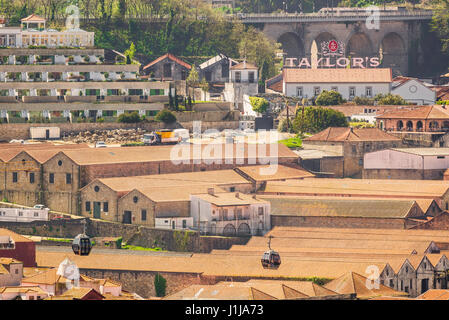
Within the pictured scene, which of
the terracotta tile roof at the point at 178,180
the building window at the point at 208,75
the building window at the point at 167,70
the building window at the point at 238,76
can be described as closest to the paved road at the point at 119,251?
the terracotta tile roof at the point at 178,180

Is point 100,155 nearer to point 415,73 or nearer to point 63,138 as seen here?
point 63,138

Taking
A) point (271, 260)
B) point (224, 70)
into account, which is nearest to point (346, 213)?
point (271, 260)

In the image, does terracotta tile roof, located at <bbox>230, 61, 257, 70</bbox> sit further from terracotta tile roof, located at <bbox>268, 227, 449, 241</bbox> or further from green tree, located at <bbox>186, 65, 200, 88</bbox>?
terracotta tile roof, located at <bbox>268, 227, 449, 241</bbox>

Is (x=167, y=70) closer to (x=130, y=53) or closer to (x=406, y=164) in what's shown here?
(x=130, y=53)

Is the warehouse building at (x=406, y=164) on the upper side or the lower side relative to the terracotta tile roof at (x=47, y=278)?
upper

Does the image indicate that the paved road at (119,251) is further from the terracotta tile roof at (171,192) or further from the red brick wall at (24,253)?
the terracotta tile roof at (171,192)

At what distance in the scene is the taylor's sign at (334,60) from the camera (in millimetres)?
139625

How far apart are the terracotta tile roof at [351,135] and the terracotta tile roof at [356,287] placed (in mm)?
39618

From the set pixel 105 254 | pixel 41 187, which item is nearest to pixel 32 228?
pixel 41 187

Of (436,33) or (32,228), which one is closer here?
(32,228)

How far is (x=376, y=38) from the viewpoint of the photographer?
151m

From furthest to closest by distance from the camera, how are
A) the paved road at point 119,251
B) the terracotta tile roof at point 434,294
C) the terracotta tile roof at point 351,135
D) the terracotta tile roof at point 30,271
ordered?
the terracotta tile roof at point 351,135 → the paved road at point 119,251 → the terracotta tile roof at point 30,271 → the terracotta tile roof at point 434,294

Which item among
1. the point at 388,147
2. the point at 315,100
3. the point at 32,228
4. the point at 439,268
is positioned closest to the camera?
the point at 439,268

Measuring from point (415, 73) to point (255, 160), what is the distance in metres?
55.4
